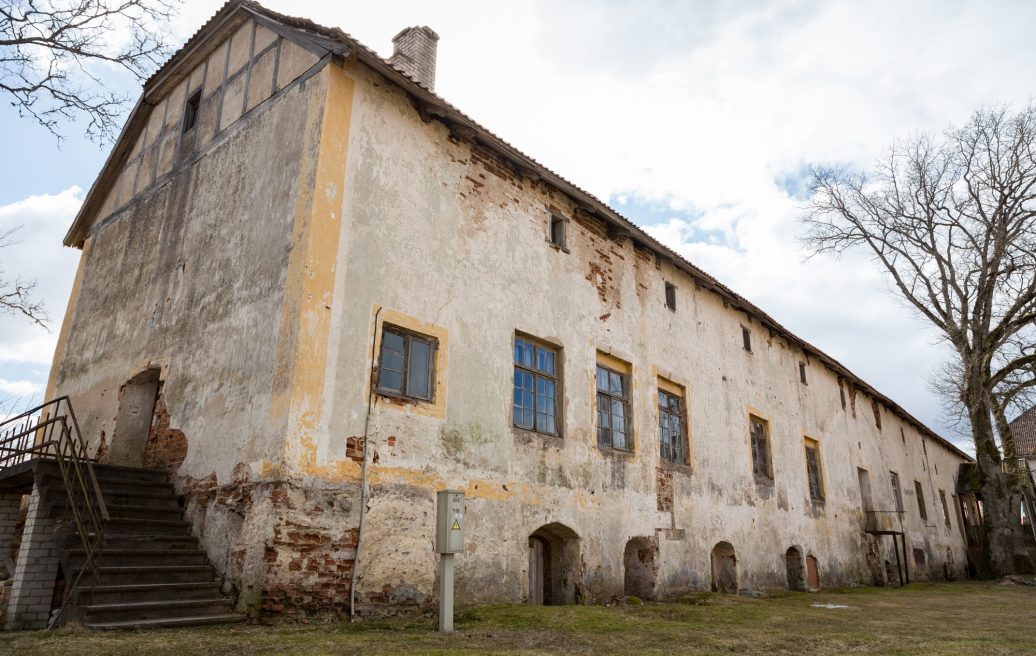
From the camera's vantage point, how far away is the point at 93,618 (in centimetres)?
681

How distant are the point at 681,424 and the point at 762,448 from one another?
3888mm

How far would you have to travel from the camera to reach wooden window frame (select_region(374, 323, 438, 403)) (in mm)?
9031

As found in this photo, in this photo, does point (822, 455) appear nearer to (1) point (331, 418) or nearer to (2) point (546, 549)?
(2) point (546, 549)

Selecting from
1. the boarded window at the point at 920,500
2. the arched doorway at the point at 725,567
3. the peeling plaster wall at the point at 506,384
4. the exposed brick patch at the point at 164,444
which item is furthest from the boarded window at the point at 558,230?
the boarded window at the point at 920,500

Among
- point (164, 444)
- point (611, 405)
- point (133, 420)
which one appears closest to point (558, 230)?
point (611, 405)

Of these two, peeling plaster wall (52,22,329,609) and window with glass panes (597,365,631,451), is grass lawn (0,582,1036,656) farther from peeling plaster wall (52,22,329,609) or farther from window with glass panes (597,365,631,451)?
window with glass panes (597,365,631,451)

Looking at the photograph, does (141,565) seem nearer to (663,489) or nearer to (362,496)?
(362,496)

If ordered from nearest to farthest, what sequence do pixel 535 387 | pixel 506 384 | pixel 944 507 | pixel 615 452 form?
pixel 506 384 → pixel 535 387 → pixel 615 452 → pixel 944 507

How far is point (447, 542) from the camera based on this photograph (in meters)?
7.16

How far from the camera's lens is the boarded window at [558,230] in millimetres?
12695

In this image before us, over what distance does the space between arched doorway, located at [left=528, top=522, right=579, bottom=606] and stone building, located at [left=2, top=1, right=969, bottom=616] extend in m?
0.05

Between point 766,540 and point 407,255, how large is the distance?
36.5 ft

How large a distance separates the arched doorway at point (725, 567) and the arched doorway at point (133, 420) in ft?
35.3

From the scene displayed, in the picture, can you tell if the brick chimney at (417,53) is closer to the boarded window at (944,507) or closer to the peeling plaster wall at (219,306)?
the peeling plaster wall at (219,306)
